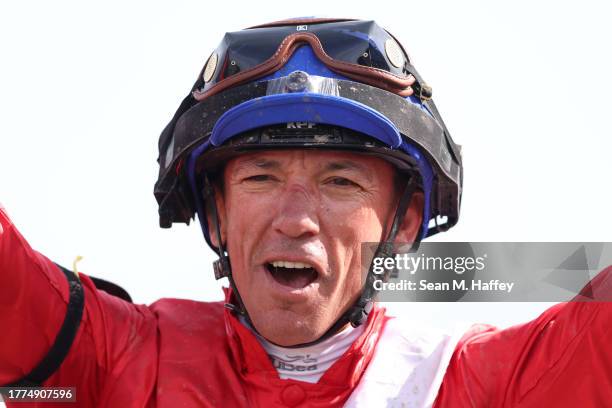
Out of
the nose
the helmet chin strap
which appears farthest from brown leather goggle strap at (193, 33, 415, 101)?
the nose

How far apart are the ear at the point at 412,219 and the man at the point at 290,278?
0.06 meters

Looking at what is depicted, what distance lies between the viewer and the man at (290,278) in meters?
3.87

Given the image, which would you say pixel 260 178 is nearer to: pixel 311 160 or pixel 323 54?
pixel 311 160

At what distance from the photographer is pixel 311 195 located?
13.5ft

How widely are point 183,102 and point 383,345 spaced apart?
149 centimetres

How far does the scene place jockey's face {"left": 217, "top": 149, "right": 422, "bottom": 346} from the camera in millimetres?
4035

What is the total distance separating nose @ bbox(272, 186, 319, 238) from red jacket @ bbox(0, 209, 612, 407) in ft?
1.75

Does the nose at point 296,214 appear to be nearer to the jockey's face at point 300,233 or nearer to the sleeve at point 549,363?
the jockey's face at point 300,233

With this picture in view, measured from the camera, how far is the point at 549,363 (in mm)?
3625

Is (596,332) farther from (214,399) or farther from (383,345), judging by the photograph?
(214,399)

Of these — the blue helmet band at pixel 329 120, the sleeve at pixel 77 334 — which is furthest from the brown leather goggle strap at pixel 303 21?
the sleeve at pixel 77 334

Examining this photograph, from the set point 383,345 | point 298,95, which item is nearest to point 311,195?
point 298,95

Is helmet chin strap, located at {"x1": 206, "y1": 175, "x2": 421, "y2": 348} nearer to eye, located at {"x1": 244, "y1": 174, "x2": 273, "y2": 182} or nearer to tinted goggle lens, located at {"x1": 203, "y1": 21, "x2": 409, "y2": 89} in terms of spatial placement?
eye, located at {"x1": 244, "y1": 174, "x2": 273, "y2": 182}

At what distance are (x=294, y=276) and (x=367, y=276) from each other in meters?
0.34
